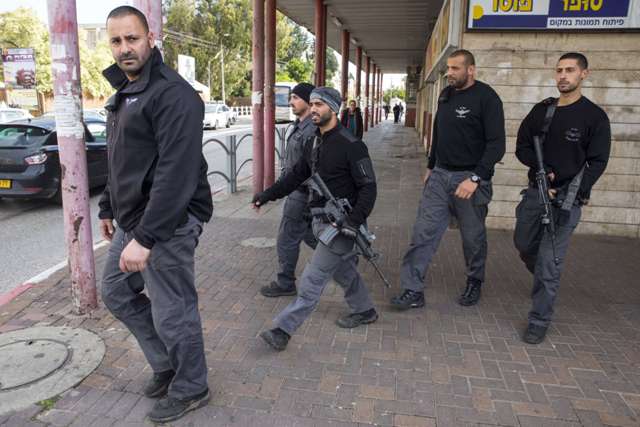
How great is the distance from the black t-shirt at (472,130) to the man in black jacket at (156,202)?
7.30ft

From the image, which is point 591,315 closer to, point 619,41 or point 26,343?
point 619,41

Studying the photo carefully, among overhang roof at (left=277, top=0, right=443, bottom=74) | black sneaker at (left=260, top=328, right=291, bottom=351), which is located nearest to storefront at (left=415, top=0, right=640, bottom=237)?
black sneaker at (left=260, top=328, right=291, bottom=351)

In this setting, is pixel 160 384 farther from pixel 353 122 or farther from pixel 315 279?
pixel 353 122

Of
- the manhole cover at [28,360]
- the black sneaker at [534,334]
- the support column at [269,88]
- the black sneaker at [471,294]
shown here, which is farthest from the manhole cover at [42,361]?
the support column at [269,88]

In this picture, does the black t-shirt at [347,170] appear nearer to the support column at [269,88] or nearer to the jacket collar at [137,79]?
the jacket collar at [137,79]

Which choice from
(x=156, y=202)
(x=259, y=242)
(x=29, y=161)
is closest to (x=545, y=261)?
(x=156, y=202)

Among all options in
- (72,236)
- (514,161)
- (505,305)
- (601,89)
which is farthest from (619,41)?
(72,236)

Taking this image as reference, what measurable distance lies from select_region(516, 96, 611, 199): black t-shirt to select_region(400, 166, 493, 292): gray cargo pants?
0.56 m

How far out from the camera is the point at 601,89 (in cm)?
647

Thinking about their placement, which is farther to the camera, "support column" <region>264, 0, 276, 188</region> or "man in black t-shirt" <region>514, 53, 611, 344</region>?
"support column" <region>264, 0, 276, 188</region>

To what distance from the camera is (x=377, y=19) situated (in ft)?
52.5

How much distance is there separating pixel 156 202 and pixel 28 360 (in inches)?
72.8

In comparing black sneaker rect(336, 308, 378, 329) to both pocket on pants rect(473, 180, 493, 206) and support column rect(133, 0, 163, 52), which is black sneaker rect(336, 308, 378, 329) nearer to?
pocket on pants rect(473, 180, 493, 206)

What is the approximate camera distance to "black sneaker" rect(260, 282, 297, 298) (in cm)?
454
